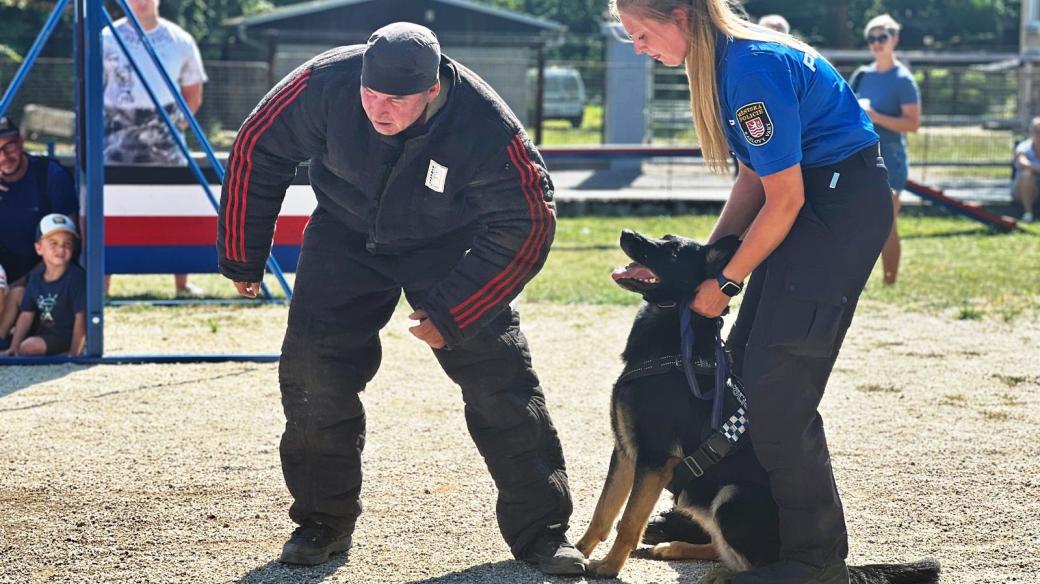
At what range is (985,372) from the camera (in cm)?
728

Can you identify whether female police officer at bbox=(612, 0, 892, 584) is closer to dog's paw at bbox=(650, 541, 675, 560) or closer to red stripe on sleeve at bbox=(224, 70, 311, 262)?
dog's paw at bbox=(650, 541, 675, 560)

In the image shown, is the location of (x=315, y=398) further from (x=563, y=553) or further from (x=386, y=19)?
(x=386, y=19)

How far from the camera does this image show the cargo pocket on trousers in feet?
12.1

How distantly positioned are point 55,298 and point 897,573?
532 cm

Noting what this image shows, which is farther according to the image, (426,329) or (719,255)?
(719,255)

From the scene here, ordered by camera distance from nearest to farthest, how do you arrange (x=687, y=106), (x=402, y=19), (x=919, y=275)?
(x=919, y=275), (x=687, y=106), (x=402, y=19)

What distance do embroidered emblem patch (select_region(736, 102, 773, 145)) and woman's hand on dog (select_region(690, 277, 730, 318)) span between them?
0.47 m

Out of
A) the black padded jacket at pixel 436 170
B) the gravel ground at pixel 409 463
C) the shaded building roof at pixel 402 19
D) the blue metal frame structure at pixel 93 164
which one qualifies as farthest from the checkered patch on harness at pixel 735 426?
the shaded building roof at pixel 402 19

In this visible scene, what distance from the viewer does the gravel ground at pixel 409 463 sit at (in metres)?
4.36

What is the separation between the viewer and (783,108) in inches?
138

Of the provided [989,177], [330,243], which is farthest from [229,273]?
[989,177]

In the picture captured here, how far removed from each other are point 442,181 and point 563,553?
132 cm

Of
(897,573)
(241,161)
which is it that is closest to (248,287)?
(241,161)

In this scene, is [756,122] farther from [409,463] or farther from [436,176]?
[409,463]
